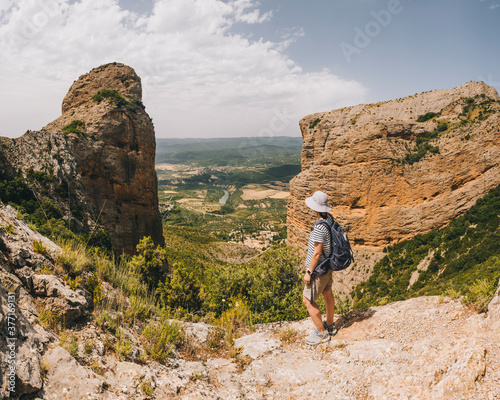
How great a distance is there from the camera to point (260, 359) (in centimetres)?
450

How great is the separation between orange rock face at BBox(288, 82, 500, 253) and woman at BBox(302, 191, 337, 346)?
87.1 ft

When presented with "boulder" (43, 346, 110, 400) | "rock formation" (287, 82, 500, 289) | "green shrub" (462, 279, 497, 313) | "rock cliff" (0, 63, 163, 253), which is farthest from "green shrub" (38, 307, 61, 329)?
"rock formation" (287, 82, 500, 289)

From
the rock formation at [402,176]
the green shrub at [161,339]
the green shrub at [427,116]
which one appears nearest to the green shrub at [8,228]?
the green shrub at [161,339]

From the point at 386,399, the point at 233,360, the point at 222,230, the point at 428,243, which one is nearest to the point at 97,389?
the point at 233,360

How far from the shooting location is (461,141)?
2673 cm

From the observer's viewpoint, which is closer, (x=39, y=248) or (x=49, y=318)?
(x=49, y=318)

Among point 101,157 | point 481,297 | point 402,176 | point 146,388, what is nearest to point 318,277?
point 481,297

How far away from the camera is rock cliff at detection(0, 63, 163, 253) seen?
18828 millimetres

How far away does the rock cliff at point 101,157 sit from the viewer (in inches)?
741

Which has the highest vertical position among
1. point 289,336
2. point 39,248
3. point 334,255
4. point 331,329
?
point 39,248

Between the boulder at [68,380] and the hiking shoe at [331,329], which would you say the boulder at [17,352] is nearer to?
the boulder at [68,380]

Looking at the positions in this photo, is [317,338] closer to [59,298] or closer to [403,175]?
[59,298]

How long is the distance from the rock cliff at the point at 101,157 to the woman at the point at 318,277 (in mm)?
16566

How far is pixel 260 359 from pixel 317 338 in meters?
1.09
